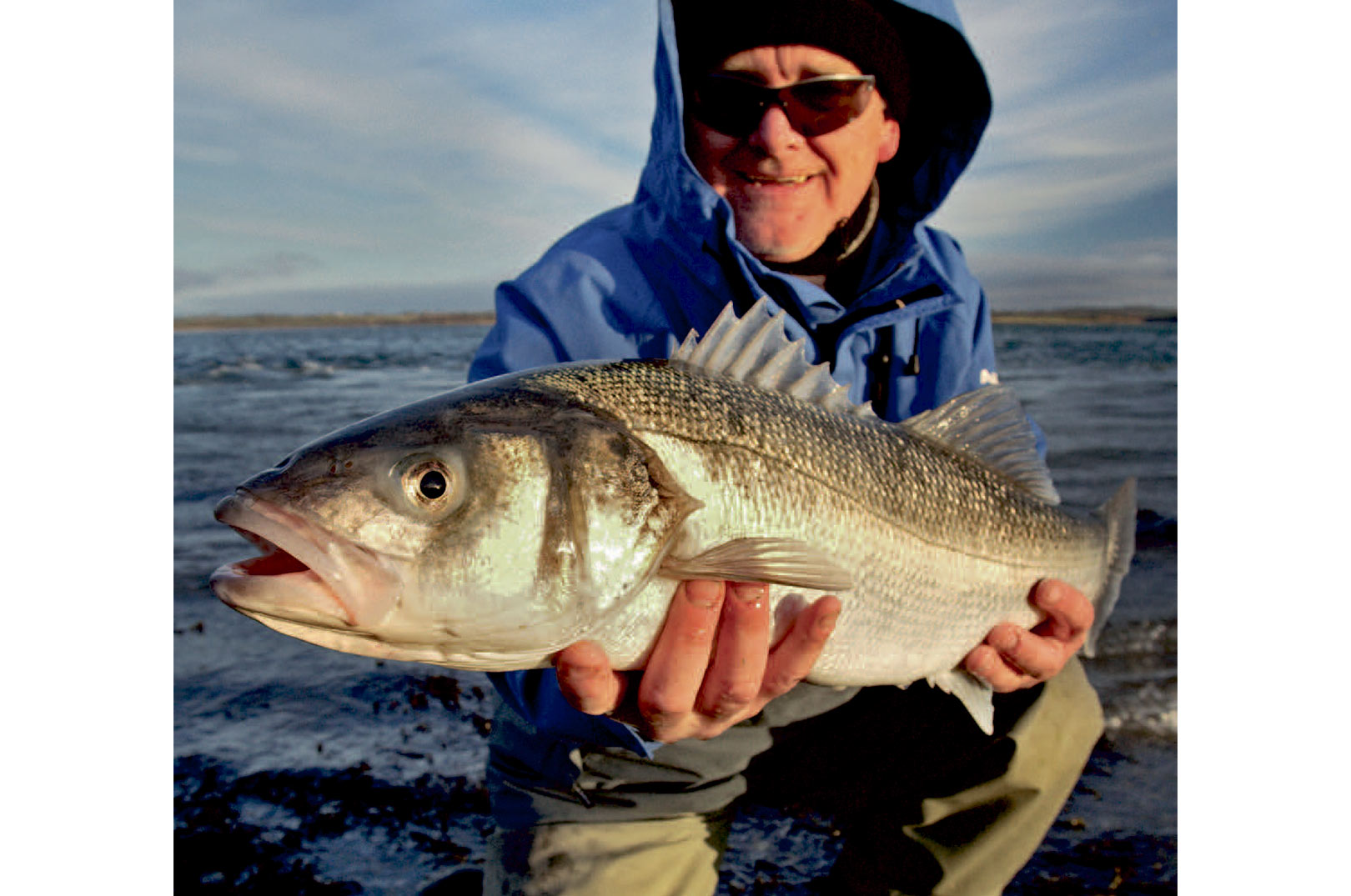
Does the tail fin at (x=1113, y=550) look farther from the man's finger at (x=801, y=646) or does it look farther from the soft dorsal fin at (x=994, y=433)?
the man's finger at (x=801, y=646)

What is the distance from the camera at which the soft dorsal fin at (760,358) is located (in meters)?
2.00

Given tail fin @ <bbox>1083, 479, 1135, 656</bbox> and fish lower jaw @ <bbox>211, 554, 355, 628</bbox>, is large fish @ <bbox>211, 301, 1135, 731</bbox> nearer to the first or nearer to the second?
fish lower jaw @ <bbox>211, 554, 355, 628</bbox>

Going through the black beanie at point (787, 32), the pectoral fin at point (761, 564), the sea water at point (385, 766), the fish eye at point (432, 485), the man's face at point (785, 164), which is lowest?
the sea water at point (385, 766)

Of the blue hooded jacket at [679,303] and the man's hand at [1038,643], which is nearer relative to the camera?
the man's hand at [1038,643]

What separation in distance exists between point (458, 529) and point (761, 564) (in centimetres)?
57

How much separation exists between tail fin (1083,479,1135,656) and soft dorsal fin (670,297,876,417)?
105 centimetres

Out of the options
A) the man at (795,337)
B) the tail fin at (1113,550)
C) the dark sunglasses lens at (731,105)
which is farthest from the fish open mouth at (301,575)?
the dark sunglasses lens at (731,105)

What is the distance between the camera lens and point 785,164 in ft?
10.4

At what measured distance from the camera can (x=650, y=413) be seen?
5.80 feet

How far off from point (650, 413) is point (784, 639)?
58cm

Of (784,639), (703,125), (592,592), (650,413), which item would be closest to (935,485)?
(784,639)

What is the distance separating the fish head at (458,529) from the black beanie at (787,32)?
2.04 m

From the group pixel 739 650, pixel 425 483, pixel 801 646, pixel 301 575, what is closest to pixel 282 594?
pixel 301 575

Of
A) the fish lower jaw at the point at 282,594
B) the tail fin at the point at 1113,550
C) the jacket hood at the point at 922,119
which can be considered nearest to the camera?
the fish lower jaw at the point at 282,594
